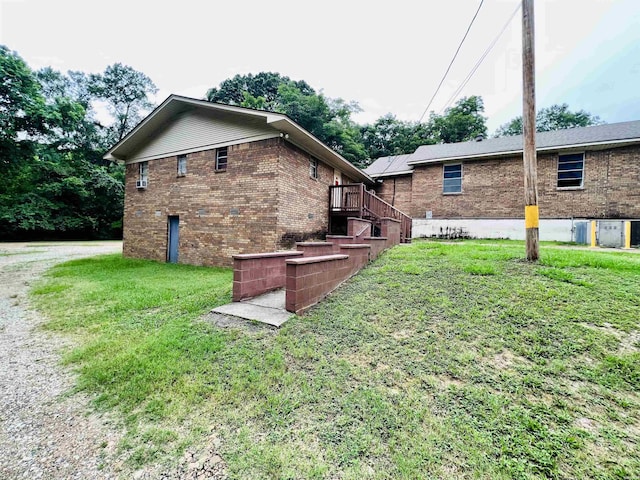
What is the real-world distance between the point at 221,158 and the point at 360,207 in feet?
17.7

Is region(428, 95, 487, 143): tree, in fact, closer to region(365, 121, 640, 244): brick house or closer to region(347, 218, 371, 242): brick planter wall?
region(365, 121, 640, 244): brick house

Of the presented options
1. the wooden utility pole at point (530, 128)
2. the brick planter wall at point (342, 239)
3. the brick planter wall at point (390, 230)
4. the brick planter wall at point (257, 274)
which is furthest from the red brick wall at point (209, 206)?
the wooden utility pole at point (530, 128)

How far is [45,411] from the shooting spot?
7.30ft

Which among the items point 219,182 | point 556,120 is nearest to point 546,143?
point 219,182

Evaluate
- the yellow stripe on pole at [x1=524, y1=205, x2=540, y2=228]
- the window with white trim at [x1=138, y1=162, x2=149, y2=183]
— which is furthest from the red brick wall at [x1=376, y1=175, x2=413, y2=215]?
the window with white trim at [x1=138, y1=162, x2=149, y2=183]

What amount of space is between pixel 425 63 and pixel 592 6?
495cm

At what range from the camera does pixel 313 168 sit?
389 inches

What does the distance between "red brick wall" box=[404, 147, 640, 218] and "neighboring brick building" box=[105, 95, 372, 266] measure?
5.70 m

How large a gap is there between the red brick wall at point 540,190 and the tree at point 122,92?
116 feet

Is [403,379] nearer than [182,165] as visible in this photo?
Yes

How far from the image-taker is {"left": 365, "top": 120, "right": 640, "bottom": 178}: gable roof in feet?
36.4

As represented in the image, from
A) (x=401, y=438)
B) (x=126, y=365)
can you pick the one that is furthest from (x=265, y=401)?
(x=126, y=365)

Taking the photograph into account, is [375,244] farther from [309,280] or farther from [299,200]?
[299,200]

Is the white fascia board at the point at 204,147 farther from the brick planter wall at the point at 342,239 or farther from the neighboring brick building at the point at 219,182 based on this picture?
the brick planter wall at the point at 342,239
